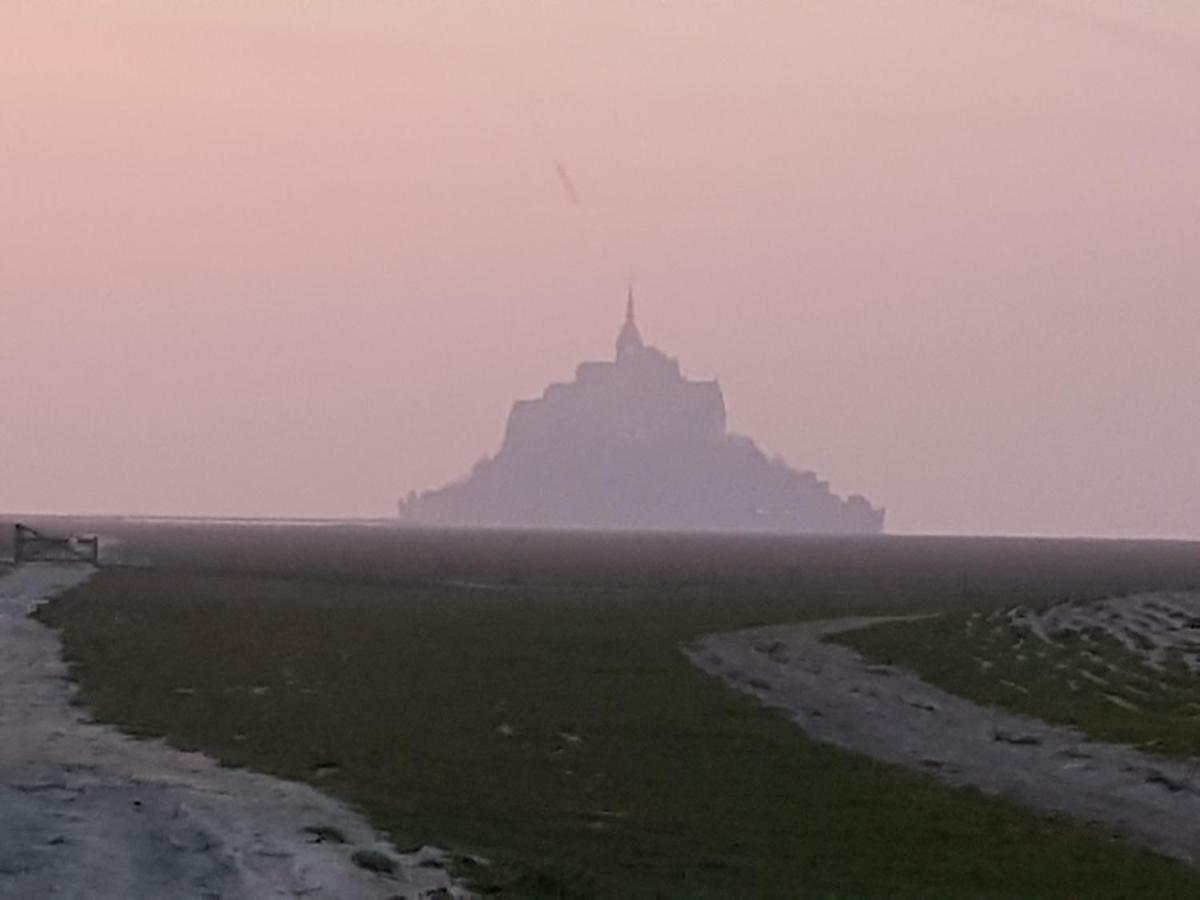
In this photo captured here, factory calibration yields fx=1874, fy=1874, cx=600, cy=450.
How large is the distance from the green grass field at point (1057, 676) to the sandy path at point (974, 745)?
36.0 inches

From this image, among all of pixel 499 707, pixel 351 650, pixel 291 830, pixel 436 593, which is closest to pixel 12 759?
pixel 291 830

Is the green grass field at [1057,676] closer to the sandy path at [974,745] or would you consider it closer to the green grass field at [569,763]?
the sandy path at [974,745]

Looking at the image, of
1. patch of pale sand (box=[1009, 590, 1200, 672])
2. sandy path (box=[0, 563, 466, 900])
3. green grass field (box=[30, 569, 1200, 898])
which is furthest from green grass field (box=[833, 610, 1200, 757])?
sandy path (box=[0, 563, 466, 900])

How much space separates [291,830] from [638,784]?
28.2 feet

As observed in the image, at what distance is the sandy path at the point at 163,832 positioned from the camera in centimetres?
1858

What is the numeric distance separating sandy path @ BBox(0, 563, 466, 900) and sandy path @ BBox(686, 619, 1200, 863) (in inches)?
467

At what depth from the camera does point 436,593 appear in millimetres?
89375

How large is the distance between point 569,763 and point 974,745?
9.91 m

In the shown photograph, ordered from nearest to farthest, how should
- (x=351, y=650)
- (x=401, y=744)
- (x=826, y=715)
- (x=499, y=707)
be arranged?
(x=401, y=744) < (x=499, y=707) < (x=826, y=715) < (x=351, y=650)

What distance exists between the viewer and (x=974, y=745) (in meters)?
36.9

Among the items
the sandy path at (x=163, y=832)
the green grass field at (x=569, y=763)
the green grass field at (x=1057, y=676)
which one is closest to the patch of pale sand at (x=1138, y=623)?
the green grass field at (x=1057, y=676)

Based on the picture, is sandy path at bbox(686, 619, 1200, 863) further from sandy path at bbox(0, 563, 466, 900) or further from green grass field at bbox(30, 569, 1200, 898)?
sandy path at bbox(0, 563, 466, 900)

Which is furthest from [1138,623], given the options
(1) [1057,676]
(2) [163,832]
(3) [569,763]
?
(2) [163,832]

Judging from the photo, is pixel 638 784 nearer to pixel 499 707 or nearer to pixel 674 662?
pixel 499 707
